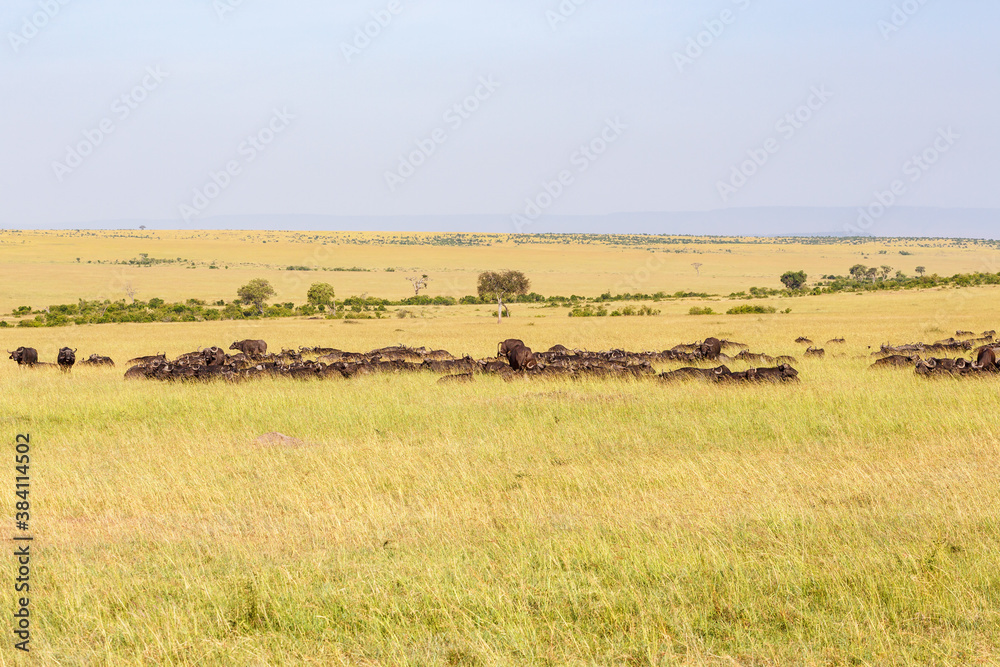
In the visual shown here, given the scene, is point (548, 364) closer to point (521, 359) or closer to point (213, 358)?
point (521, 359)

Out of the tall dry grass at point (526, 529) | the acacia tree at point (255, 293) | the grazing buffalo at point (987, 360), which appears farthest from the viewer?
the acacia tree at point (255, 293)

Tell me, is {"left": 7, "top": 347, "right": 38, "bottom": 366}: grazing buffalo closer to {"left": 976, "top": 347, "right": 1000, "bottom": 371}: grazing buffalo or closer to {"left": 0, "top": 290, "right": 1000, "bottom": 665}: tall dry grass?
{"left": 0, "top": 290, "right": 1000, "bottom": 665}: tall dry grass

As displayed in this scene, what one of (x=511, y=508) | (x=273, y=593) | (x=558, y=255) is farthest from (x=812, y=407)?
(x=558, y=255)

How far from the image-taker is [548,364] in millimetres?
19672

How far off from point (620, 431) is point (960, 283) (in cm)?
5659

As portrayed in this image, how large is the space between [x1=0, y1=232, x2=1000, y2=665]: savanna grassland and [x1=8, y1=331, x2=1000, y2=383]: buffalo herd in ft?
3.42

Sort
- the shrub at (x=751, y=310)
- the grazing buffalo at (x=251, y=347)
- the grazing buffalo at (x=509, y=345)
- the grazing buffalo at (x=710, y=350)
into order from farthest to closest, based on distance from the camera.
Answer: the shrub at (x=751, y=310)
the grazing buffalo at (x=251, y=347)
the grazing buffalo at (x=710, y=350)
the grazing buffalo at (x=509, y=345)

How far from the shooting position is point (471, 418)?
1305cm

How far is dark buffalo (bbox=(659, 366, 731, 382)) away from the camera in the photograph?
16781 mm

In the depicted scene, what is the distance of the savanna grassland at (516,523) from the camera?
16.1 feet

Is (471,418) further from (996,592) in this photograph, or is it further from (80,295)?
(80,295)

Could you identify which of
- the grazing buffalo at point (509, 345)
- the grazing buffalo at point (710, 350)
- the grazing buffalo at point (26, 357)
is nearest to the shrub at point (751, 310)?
the grazing buffalo at point (710, 350)

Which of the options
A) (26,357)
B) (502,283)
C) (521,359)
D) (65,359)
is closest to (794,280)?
(502,283)

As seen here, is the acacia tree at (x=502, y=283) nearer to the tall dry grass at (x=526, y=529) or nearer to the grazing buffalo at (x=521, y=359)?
the grazing buffalo at (x=521, y=359)
